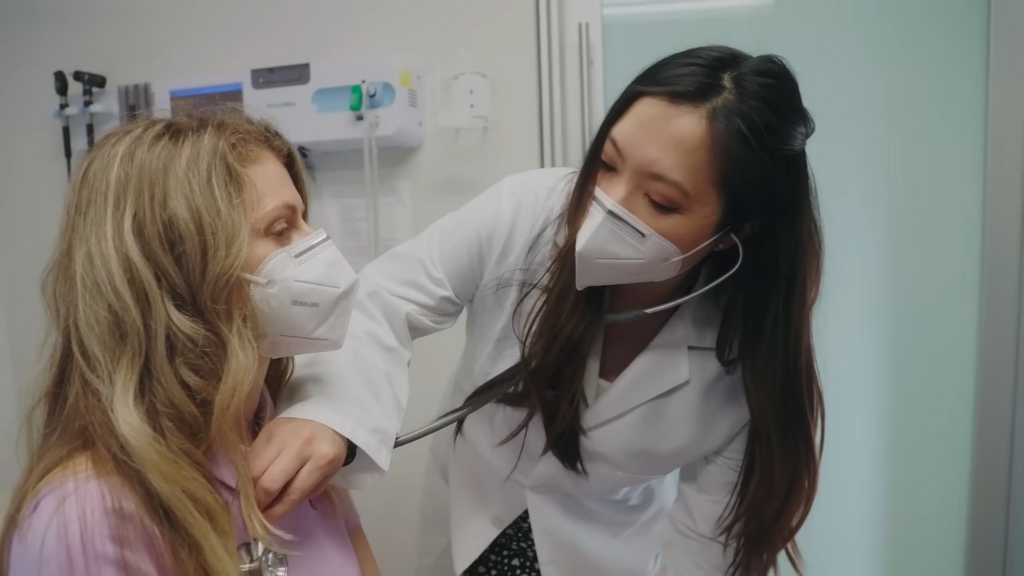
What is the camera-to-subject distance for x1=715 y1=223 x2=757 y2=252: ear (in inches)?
37.0

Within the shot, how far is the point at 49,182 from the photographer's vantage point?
1.65 m

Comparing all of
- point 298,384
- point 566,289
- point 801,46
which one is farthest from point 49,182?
point 801,46

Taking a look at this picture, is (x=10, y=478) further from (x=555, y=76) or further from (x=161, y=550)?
(x=555, y=76)

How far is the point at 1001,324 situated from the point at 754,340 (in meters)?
0.65

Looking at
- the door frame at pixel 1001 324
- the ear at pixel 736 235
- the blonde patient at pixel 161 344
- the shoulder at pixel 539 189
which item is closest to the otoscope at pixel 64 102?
the blonde patient at pixel 161 344

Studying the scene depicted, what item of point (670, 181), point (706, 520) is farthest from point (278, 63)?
point (706, 520)

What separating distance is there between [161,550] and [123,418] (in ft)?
0.44

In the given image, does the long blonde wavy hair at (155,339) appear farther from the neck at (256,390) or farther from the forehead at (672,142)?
the forehead at (672,142)

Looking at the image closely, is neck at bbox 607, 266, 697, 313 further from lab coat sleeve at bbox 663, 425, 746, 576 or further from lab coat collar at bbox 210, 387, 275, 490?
lab coat collar at bbox 210, 387, 275, 490

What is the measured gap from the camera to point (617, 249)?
87cm

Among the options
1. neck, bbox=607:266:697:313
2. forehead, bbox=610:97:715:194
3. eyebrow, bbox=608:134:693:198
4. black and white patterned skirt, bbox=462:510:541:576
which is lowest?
black and white patterned skirt, bbox=462:510:541:576

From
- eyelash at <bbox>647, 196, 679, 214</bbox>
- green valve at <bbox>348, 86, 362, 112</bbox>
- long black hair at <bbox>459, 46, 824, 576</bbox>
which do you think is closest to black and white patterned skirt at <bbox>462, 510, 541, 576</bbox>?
long black hair at <bbox>459, 46, 824, 576</bbox>

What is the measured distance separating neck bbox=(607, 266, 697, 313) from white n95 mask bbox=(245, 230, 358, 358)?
44cm

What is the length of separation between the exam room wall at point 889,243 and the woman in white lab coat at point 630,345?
0.37 m
